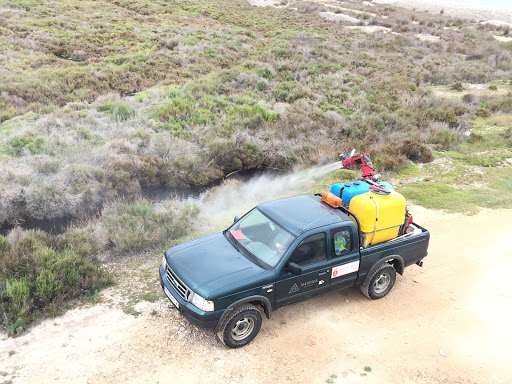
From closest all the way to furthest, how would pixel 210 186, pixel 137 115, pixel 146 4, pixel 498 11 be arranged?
1. pixel 210 186
2. pixel 137 115
3. pixel 146 4
4. pixel 498 11

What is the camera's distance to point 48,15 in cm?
2891

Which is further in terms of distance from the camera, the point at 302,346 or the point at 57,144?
the point at 57,144

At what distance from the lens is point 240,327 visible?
6.06 metres

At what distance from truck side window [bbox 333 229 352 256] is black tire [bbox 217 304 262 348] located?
1.65 m

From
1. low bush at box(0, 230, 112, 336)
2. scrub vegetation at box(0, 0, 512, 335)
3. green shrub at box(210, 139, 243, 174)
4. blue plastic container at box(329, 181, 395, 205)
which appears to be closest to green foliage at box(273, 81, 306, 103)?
scrub vegetation at box(0, 0, 512, 335)

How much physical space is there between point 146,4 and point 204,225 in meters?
32.6

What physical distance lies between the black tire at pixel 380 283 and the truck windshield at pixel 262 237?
1905 mm

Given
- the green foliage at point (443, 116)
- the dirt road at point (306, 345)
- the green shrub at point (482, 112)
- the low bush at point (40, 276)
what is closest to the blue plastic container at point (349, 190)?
the dirt road at point (306, 345)

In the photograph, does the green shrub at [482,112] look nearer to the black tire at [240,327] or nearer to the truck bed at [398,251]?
the truck bed at [398,251]

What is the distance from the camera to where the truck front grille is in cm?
582

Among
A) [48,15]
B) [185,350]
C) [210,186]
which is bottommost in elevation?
[210,186]

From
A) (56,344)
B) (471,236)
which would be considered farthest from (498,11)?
(56,344)

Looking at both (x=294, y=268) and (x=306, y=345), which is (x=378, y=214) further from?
(x=306, y=345)

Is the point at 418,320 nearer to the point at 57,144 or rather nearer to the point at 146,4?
the point at 57,144
